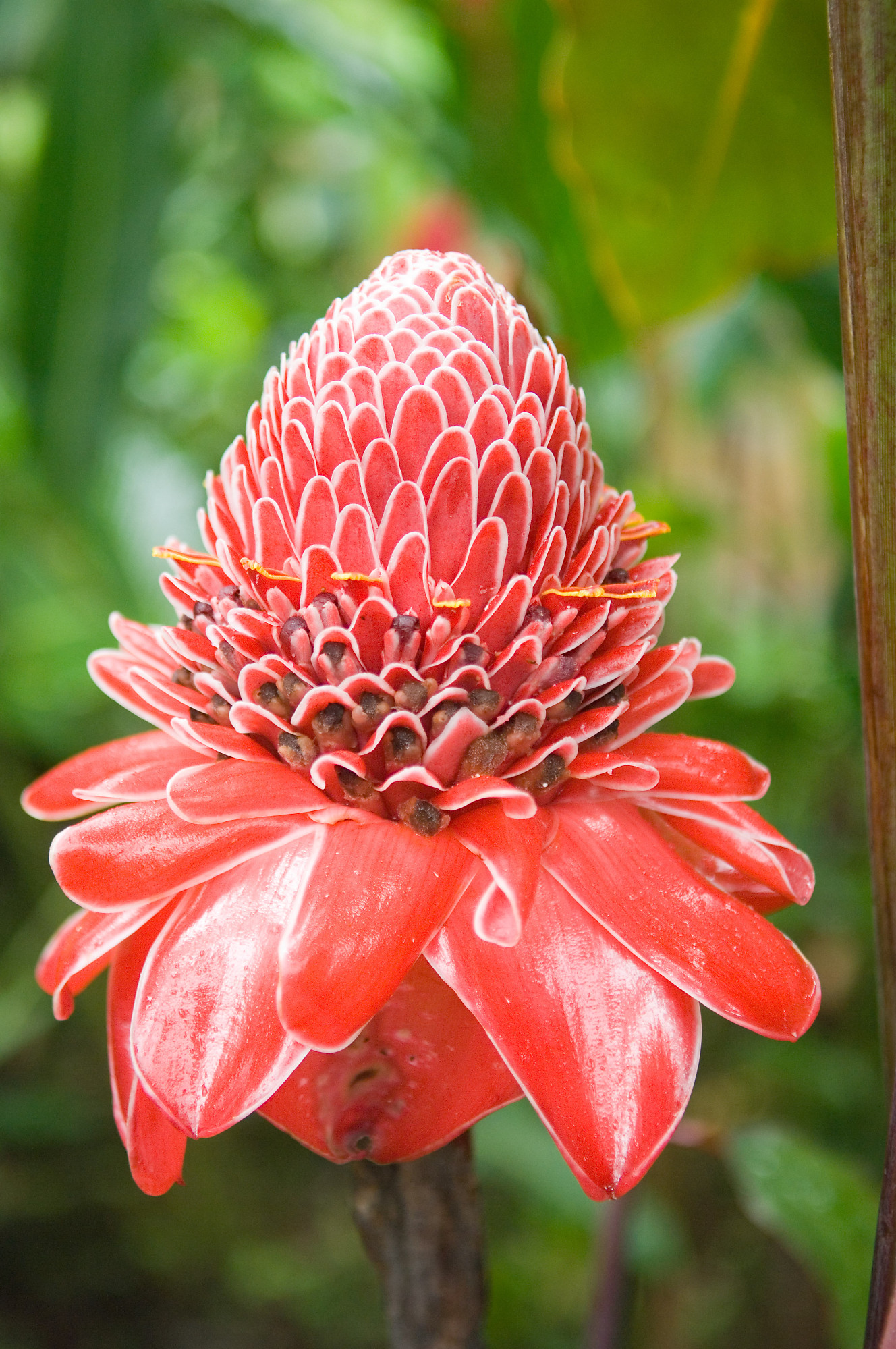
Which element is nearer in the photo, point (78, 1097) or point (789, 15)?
point (789, 15)

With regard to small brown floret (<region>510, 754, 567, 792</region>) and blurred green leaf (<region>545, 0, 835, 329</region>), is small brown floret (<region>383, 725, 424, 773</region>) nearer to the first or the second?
small brown floret (<region>510, 754, 567, 792</region>)

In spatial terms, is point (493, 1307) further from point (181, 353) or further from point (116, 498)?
point (181, 353)

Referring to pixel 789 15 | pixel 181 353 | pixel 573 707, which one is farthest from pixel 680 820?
pixel 181 353

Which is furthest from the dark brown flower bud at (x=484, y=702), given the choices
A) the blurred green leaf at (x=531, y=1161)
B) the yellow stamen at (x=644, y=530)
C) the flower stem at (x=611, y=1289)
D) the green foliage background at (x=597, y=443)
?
the blurred green leaf at (x=531, y=1161)

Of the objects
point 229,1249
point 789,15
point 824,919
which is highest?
point 789,15

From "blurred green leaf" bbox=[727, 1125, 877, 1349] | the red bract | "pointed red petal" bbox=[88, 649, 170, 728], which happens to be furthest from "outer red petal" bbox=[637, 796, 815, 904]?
"blurred green leaf" bbox=[727, 1125, 877, 1349]

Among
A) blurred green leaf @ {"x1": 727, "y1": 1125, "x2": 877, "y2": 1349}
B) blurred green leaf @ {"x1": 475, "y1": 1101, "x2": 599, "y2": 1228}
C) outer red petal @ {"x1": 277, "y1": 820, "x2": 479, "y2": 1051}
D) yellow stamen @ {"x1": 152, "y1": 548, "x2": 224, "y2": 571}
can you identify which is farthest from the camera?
blurred green leaf @ {"x1": 475, "y1": 1101, "x2": 599, "y2": 1228}

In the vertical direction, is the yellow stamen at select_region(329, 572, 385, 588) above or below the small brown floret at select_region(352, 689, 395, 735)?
above
